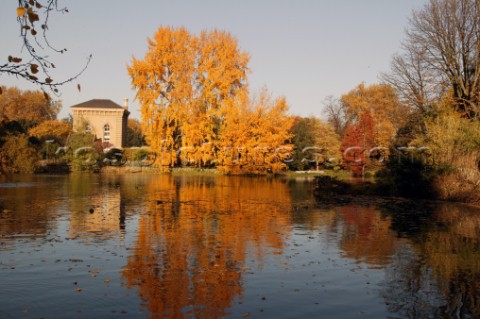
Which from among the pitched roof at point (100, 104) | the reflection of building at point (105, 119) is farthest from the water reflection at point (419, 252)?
the pitched roof at point (100, 104)

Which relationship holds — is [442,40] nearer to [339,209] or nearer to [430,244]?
[339,209]

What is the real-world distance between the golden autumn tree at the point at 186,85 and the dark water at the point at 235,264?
3115 cm

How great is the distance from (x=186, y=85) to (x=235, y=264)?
40.3 metres

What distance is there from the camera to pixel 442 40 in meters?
31.5

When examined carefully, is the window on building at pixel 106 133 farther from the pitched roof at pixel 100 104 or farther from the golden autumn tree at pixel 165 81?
the golden autumn tree at pixel 165 81

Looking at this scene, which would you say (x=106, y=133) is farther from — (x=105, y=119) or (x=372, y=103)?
(x=372, y=103)

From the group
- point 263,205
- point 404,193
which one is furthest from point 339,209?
point 404,193

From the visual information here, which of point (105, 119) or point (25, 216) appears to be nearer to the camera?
point (25, 216)

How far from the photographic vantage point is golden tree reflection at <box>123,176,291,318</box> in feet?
22.5

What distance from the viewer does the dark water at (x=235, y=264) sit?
6.62 metres

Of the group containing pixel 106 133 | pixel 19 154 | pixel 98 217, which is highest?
pixel 106 133

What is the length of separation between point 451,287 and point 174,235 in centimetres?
684

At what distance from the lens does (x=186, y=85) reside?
4784 centimetres

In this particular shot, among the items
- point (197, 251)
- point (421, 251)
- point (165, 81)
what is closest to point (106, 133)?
point (165, 81)
